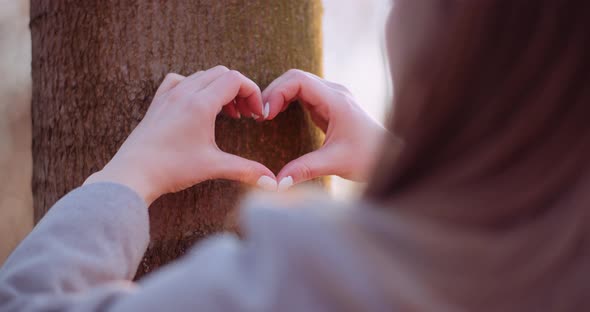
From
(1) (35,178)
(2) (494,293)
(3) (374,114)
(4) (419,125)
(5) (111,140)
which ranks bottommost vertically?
(1) (35,178)

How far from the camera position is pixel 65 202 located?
1103 mm

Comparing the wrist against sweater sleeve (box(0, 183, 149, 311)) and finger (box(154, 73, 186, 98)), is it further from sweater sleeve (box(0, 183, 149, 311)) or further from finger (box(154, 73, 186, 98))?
finger (box(154, 73, 186, 98))

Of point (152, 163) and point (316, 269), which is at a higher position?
point (316, 269)

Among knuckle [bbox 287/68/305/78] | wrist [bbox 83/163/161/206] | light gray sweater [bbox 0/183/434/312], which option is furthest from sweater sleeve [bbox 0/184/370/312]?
knuckle [bbox 287/68/305/78]

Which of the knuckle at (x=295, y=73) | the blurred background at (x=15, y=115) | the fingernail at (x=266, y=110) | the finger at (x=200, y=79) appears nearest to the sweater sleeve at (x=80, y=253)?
the finger at (x=200, y=79)

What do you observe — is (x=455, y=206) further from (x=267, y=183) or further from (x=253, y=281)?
(x=267, y=183)

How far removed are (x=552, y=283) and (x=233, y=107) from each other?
96 centimetres

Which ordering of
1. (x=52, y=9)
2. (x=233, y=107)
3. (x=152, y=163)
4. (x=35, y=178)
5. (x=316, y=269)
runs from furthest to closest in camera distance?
(x=35, y=178)
(x=52, y=9)
(x=233, y=107)
(x=152, y=163)
(x=316, y=269)

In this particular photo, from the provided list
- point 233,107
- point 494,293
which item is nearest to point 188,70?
point 233,107

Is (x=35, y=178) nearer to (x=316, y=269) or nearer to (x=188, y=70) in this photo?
(x=188, y=70)

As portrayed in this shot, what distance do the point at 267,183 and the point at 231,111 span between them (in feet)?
0.68

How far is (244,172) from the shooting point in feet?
4.60

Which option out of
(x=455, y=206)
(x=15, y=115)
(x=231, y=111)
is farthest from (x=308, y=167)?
(x=15, y=115)

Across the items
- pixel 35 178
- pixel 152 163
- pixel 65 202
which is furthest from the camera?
pixel 35 178
